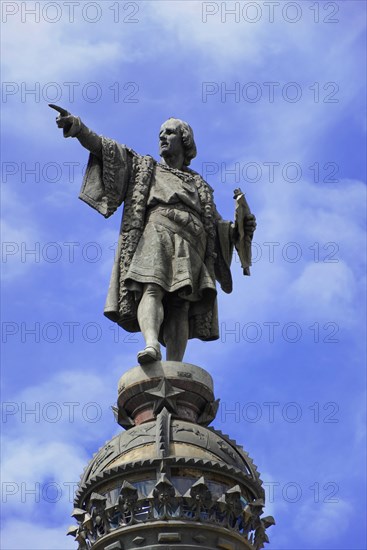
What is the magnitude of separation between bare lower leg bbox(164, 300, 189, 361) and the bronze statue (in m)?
0.01

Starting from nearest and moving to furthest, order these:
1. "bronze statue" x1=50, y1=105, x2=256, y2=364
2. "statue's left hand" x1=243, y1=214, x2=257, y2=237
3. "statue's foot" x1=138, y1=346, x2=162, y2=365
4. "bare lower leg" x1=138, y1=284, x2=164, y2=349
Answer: "statue's foot" x1=138, y1=346, x2=162, y2=365, "bare lower leg" x1=138, y1=284, x2=164, y2=349, "bronze statue" x1=50, y1=105, x2=256, y2=364, "statue's left hand" x1=243, y1=214, x2=257, y2=237

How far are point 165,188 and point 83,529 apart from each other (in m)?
5.29

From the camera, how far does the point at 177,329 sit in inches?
711

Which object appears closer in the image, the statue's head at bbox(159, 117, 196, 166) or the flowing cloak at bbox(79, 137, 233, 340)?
the flowing cloak at bbox(79, 137, 233, 340)

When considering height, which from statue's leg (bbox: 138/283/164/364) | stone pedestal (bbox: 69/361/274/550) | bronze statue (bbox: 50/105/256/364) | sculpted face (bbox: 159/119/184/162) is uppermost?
sculpted face (bbox: 159/119/184/162)

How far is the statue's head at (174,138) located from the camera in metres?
18.8

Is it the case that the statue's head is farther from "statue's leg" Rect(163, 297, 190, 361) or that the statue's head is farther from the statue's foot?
the statue's foot

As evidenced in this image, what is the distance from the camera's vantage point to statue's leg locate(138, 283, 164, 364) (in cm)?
1694

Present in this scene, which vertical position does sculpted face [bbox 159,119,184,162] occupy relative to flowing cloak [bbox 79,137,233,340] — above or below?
above

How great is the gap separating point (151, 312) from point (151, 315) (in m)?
0.06

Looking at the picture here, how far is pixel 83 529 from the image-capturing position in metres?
15.5

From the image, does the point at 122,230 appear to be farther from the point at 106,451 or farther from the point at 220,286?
the point at 106,451

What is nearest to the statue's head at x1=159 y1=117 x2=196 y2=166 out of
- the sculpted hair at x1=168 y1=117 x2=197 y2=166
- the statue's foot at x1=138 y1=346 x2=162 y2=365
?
the sculpted hair at x1=168 y1=117 x2=197 y2=166

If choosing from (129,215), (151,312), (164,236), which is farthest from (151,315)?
(129,215)
